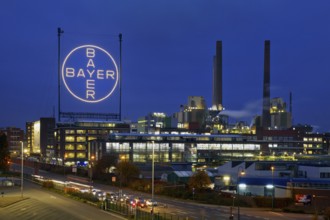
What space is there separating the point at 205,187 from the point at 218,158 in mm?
56284

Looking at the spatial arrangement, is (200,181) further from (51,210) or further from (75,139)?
(75,139)

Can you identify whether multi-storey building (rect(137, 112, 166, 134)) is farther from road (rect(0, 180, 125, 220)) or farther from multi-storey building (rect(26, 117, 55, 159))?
road (rect(0, 180, 125, 220))

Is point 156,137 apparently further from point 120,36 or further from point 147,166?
point 120,36

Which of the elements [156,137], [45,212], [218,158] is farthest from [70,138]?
[45,212]

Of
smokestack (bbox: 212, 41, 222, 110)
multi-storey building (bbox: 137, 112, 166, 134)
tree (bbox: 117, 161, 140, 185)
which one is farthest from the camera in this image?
multi-storey building (bbox: 137, 112, 166, 134)

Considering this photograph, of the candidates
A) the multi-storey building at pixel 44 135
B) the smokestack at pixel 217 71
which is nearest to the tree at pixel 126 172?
the smokestack at pixel 217 71

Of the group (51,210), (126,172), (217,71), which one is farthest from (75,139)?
(51,210)

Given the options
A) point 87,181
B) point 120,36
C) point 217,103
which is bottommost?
point 87,181

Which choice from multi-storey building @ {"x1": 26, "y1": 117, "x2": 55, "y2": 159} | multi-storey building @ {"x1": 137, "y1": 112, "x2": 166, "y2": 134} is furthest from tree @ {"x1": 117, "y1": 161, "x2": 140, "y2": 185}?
multi-storey building @ {"x1": 26, "y1": 117, "x2": 55, "y2": 159}

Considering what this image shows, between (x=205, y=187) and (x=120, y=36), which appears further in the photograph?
(x=120, y=36)

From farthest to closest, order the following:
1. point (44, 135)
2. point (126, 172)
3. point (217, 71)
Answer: point (44, 135) < point (217, 71) < point (126, 172)

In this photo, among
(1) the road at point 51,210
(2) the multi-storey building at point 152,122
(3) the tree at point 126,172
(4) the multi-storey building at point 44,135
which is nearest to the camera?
(1) the road at point 51,210

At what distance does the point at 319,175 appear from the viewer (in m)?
62.4

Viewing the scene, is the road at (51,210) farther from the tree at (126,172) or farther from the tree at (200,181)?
the tree at (126,172)
